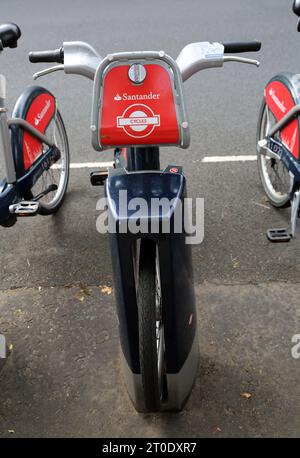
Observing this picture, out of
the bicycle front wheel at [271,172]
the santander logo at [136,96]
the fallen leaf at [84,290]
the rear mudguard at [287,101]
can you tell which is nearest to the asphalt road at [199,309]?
the fallen leaf at [84,290]

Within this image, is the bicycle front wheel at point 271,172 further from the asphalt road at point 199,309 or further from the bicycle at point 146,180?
the bicycle at point 146,180

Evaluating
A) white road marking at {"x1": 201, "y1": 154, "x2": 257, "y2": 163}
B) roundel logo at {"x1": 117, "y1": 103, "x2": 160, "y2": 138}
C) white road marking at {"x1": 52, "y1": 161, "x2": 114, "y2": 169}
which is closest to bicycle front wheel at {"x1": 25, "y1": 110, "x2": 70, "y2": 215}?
white road marking at {"x1": 52, "y1": 161, "x2": 114, "y2": 169}

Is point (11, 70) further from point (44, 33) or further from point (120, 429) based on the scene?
point (120, 429)

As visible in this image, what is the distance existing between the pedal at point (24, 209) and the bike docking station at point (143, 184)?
3.08 ft

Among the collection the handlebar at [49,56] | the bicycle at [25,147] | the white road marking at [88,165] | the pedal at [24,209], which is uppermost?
the handlebar at [49,56]

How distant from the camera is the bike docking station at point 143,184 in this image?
1.85 m

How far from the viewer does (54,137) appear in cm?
372

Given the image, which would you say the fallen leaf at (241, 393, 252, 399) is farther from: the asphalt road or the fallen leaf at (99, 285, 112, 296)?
the fallen leaf at (99, 285, 112, 296)

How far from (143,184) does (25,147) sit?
1.36 meters

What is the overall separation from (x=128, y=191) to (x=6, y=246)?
1.78 metres

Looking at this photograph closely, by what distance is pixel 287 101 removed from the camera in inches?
122

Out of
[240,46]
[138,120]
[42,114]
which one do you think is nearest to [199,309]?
[138,120]

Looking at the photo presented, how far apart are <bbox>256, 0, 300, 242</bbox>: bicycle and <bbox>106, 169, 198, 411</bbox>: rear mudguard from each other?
0.88 m

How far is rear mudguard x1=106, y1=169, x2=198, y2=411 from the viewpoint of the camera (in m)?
1.90
